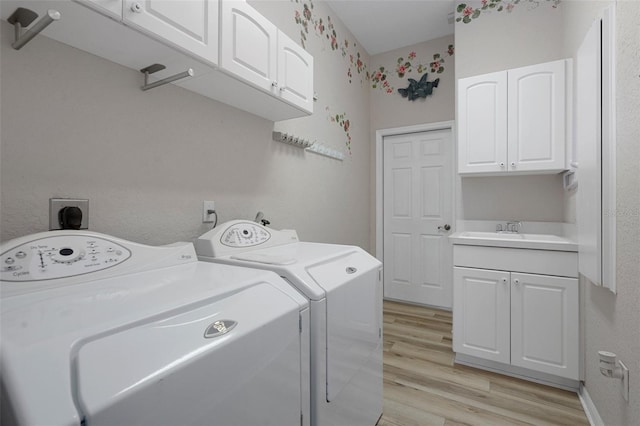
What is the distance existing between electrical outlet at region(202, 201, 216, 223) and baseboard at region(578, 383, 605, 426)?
2.23 m

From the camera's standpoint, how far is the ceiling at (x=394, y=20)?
285 centimetres

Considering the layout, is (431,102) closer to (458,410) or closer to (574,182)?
(574,182)

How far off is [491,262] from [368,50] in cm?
280

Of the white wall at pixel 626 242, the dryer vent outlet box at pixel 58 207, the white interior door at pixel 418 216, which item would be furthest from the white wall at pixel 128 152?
the white wall at pixel 626 242

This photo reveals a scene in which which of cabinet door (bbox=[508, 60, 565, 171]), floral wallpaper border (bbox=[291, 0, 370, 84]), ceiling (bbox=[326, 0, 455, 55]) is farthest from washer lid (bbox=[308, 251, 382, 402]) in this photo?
ceiling (bbox=[326, 0, 455, 55])

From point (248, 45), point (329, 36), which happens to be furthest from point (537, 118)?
point (248, 45)

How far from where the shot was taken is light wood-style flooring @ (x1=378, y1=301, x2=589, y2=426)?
1692mm

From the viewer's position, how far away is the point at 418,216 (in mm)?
3549

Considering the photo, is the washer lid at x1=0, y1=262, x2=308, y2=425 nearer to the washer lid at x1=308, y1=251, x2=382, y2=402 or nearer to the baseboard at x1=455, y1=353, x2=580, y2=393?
the washer lid at x1=308, y1=251, x2=382, y2=402

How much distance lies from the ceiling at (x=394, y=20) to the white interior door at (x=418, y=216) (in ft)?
3.37

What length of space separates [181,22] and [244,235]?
947mm

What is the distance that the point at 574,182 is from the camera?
6.87 feet

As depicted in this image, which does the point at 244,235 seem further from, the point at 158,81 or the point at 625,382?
the point at 625,382


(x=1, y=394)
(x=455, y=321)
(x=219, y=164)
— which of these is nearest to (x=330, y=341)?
(x=1, y=394)
